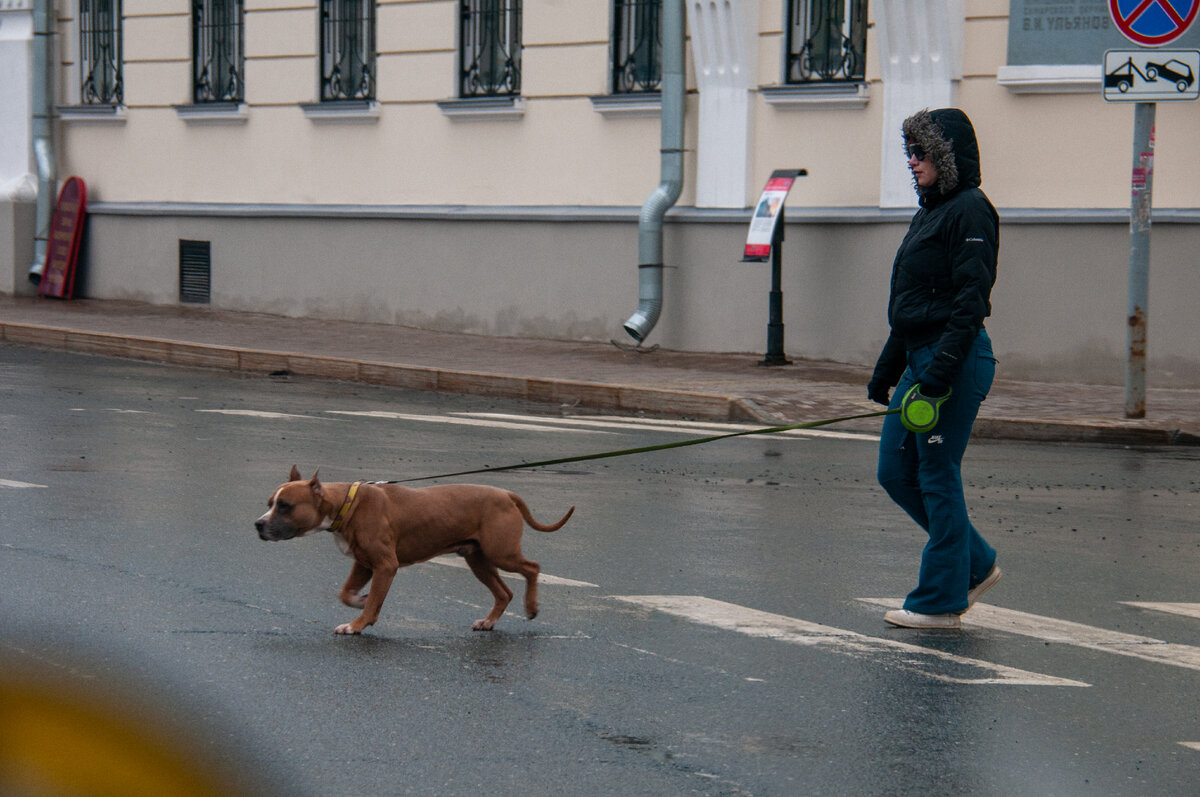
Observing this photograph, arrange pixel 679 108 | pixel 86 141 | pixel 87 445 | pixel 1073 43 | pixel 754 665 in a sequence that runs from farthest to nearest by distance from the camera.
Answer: pixel 86 141, pixel 679 108, pixel 1073 43, pixel 87 445, pixel 754 665

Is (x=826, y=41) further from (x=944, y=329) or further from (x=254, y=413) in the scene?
(x=944, y=329)

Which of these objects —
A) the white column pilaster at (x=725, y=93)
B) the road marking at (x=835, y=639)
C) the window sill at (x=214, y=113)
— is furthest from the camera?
the window sill at (x=214, y=113)

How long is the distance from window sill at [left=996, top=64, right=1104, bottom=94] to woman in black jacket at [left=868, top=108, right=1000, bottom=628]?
30.6 ft

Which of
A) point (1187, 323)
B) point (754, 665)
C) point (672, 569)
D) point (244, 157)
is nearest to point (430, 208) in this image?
point (244, 157)

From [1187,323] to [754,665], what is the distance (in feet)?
33.6

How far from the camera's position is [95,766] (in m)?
1.65

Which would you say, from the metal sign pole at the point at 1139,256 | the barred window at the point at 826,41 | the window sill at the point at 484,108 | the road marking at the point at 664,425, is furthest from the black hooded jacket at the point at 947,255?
the window sill at the point at 484,108

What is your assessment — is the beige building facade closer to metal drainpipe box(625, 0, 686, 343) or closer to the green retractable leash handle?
metal drainpipe box(625, 0, 686, 343)

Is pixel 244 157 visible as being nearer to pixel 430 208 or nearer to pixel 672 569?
pixel 430 208

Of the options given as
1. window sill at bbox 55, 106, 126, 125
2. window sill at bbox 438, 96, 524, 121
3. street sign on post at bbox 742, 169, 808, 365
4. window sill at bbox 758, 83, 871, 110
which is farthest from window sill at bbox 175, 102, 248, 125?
street sign on post at bbox 742, 169, 808, 365

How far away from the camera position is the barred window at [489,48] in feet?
61.9

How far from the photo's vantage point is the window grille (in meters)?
17.8

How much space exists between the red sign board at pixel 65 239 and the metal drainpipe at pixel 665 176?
904cm

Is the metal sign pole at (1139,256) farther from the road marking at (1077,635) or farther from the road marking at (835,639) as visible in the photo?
the road marking at (835,639)
